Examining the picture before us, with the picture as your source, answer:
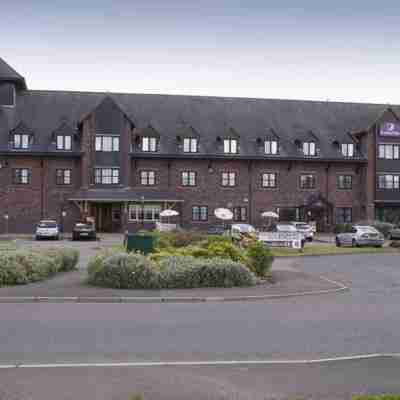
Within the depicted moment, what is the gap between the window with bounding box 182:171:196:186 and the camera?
5166 cm

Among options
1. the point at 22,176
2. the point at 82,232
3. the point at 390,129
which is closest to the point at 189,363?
the point at 82,232

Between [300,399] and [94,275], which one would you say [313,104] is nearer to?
[94,275]

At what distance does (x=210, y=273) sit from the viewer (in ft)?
54.1

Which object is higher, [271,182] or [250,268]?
[271,182]

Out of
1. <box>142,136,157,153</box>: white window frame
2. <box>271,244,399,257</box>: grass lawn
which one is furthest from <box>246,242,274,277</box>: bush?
<box>142,136,157,153</box>: white window frame

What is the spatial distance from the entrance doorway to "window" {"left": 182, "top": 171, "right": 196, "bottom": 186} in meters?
6.13

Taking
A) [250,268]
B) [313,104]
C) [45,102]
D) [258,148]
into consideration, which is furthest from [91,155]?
[250,268]

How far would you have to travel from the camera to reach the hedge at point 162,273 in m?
16.1

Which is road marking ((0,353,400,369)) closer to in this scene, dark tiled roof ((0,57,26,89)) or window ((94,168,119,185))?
window ((94,168,119,185))

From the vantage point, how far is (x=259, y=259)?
18734mm

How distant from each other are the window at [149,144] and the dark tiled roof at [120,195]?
380 cm

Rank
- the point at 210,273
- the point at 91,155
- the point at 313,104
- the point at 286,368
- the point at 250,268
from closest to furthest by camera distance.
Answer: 1. the point at 286,368
2. the point at 210,273
3. the point at 250,268
4. the point at 91,155
5. the point at 313,104

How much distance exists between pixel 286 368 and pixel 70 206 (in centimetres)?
4388

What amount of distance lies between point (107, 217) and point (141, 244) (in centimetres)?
3031
